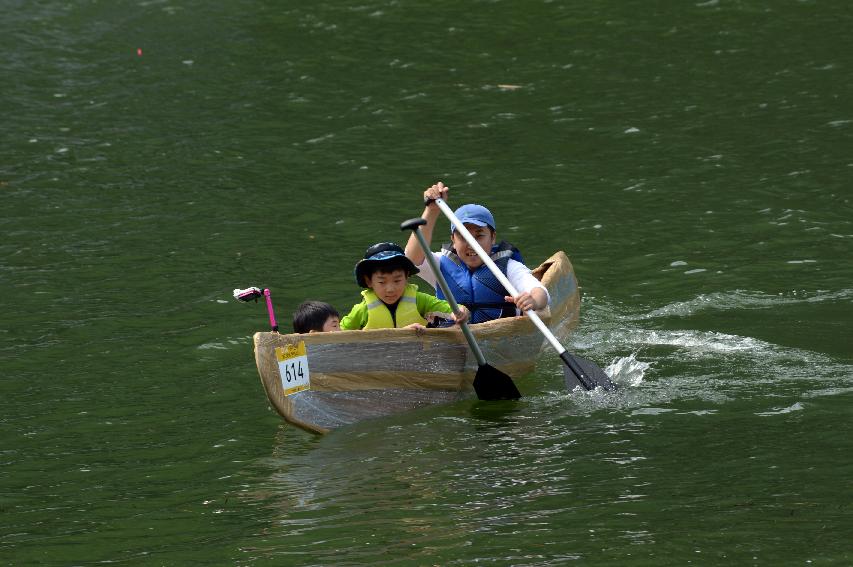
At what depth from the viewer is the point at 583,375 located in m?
10.0

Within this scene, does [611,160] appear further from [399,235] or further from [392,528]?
[392,528]

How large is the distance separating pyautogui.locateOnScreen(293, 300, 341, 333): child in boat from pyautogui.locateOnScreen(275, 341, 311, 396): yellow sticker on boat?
0.71 meters

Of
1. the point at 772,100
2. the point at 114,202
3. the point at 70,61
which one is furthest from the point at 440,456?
the point at 70,61

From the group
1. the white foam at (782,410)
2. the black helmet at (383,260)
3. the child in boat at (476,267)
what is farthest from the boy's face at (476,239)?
the white foam at (782,410)

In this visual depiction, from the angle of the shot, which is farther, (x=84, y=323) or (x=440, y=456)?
(x=84, y=323)

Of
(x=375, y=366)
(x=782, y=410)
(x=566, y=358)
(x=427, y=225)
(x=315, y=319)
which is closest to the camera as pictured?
(x=782, y=410)

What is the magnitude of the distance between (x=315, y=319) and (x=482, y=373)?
121 cm

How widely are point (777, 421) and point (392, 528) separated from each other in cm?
288

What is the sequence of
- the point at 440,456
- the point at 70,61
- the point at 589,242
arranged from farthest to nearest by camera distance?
1. the point at 70,61
2. the point at 589,242
3. the point at 440,456

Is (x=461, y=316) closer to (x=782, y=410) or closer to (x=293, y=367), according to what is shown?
(x=293, y=367)

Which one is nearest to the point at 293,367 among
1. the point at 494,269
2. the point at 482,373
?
the point at 482,373

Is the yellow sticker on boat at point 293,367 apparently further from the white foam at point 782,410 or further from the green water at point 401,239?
the white foam at point 782,410

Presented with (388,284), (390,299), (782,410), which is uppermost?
(388,284)

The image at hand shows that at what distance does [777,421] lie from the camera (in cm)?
902
